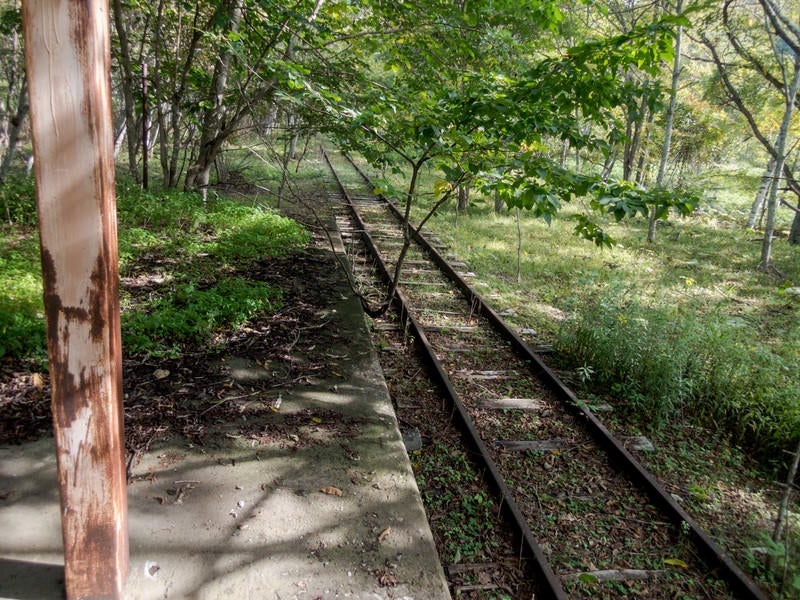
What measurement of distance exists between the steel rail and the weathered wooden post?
87.3 inches

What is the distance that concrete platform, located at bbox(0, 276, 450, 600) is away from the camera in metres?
2.29

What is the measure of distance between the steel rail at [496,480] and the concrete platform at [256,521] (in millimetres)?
703

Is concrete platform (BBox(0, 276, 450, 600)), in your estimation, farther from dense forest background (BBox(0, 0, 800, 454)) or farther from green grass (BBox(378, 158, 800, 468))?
green grass (BBox(378, 158, 800, 468))

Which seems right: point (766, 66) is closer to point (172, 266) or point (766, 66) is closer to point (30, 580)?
point (172, 266)

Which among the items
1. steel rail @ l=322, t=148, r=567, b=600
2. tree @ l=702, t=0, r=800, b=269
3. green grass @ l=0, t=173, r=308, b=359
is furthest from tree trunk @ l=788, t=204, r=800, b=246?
green grass @ l=0, t=173, r=308, b=359

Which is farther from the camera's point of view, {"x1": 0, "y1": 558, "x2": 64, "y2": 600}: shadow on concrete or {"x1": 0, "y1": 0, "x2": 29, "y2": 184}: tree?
{"x1": 0, "y1": 0, "x2": 29, "y2": 184}: tree

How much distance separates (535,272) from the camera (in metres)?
9.07

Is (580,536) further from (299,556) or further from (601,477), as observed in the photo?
(299,556)

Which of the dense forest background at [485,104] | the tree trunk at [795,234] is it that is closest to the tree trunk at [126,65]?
the dense forest background at [485,104]

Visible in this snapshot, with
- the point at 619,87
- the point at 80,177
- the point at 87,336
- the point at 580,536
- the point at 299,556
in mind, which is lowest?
the point at 580,536

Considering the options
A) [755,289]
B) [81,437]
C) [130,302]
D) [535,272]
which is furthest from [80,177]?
[755,289]

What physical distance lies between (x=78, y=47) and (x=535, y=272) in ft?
27.1

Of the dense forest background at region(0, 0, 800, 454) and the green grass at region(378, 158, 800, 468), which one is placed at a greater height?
the dense forest background at region(0, 0, 800, 454)

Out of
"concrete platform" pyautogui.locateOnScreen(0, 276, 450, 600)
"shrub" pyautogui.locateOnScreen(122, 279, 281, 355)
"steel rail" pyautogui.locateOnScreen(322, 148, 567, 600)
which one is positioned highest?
"shrub" pyautogui.locateOnScreen(122, 279, 281, 355)
